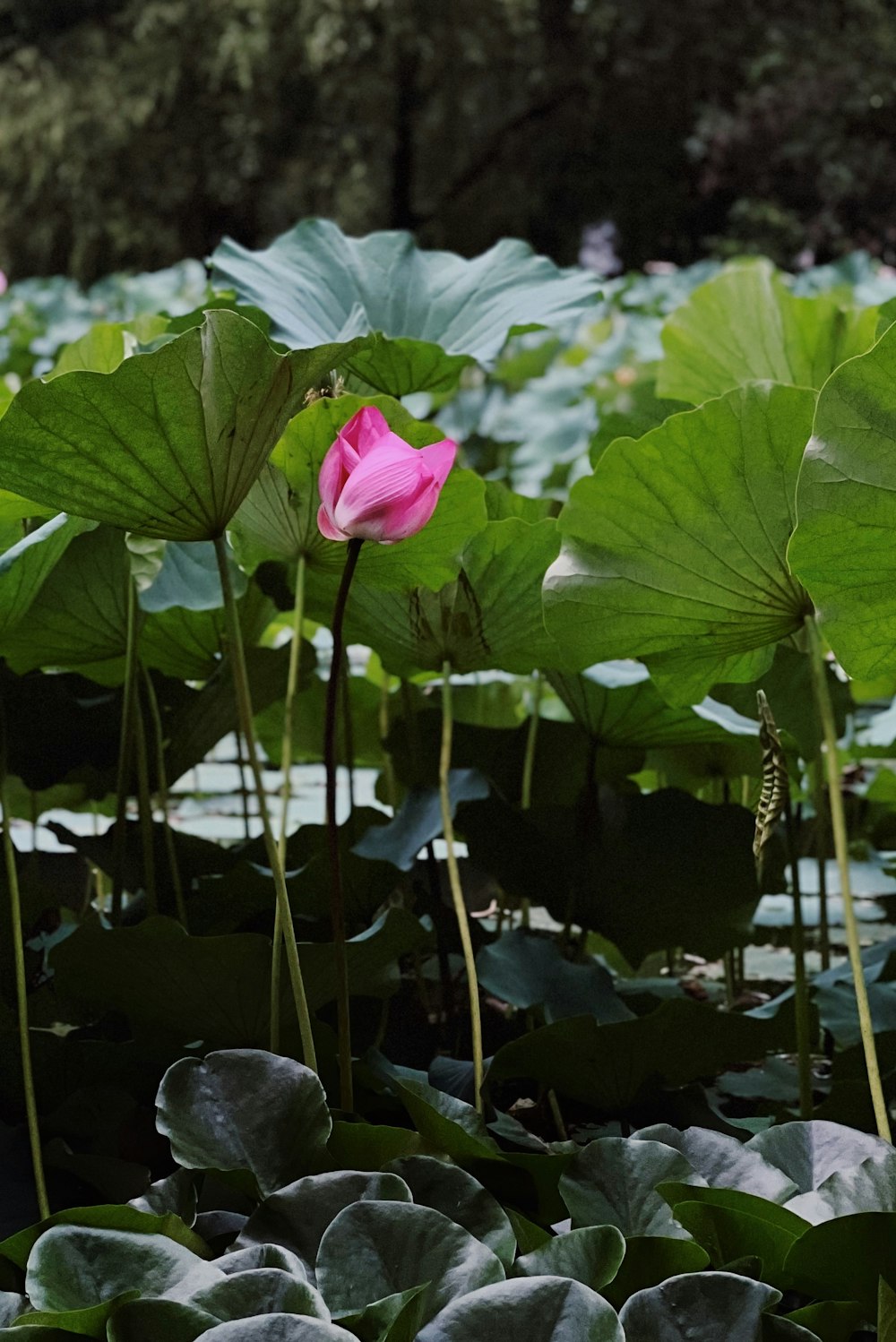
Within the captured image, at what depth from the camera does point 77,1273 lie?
53 centimetres

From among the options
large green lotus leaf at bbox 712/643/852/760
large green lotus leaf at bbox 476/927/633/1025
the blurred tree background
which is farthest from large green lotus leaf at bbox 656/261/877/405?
the blurred tree background

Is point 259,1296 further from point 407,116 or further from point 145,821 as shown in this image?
point 407,116

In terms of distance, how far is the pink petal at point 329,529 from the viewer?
67 centimetres

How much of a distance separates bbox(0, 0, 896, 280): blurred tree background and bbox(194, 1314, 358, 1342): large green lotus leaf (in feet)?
33.7

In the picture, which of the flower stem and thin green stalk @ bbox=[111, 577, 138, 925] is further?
thin green stalk @ bbox=[111, 577, 138, 925]

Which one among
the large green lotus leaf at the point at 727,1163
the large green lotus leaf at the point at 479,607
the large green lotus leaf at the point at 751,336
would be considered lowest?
the large green lotus leaf at the point at 727,1163

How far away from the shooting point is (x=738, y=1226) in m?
0.54

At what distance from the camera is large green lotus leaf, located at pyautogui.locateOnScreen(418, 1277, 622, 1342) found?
0.47 m

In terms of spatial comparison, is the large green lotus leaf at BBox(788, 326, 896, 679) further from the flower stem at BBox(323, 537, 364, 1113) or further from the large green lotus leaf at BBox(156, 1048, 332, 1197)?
the large green lotus leaf at BBox(156, 1048, 332, 1197)

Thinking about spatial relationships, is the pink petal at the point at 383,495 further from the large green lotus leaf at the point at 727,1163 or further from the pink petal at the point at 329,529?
the large green lotus leaf at the point at 727,1163

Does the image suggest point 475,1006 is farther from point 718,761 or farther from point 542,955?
point 718,761

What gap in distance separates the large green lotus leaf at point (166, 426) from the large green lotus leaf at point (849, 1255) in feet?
1.32

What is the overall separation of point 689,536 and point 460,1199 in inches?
13.2

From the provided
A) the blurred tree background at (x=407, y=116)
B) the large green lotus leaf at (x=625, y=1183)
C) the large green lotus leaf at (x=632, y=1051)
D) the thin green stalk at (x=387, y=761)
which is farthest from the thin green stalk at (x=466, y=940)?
the blurred tree background at (x=407, y=116)
